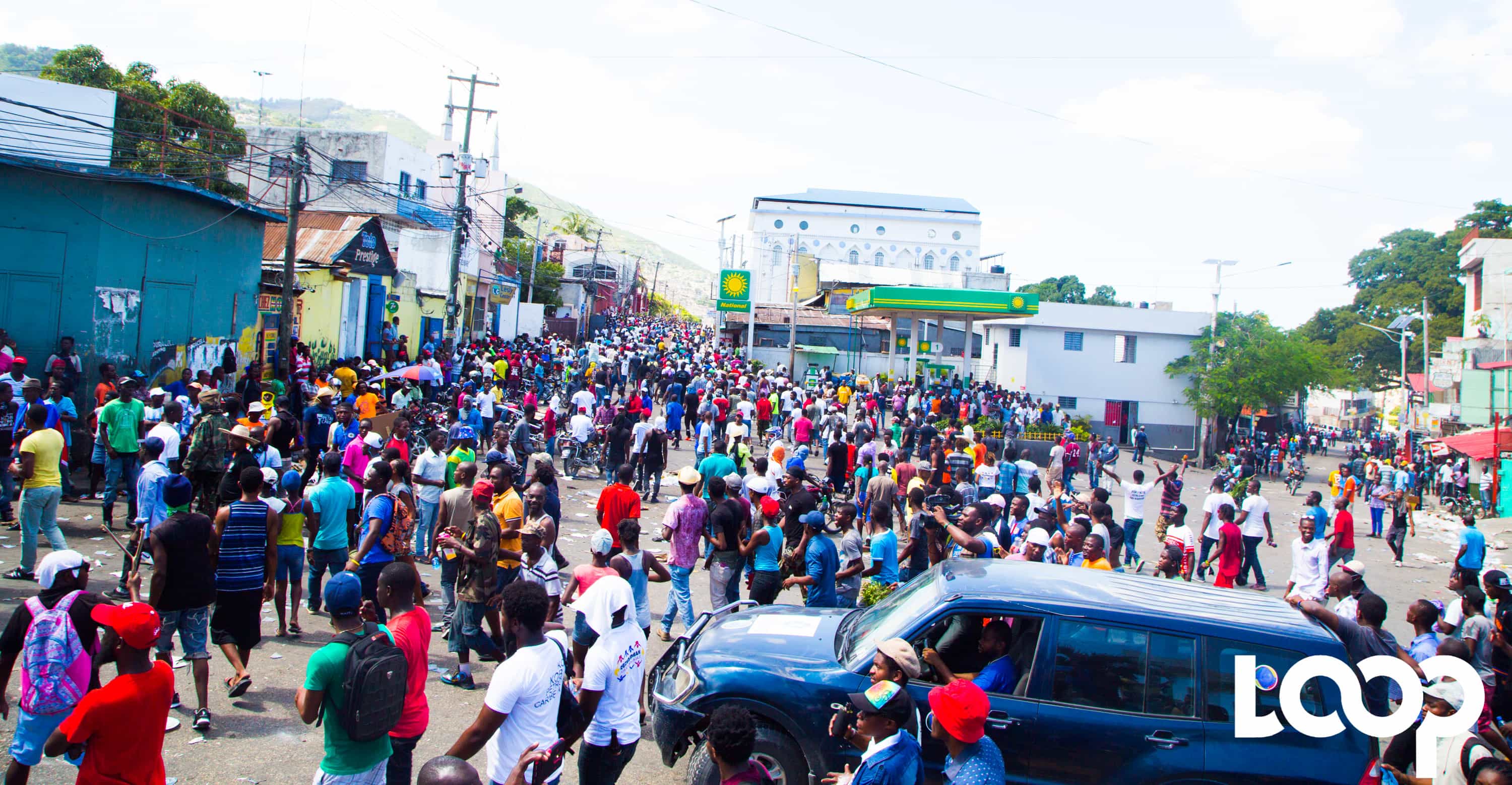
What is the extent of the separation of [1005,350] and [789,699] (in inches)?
1555

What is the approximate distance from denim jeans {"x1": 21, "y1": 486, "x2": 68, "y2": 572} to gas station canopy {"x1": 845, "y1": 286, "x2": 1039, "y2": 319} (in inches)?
1178

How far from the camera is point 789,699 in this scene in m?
4.99

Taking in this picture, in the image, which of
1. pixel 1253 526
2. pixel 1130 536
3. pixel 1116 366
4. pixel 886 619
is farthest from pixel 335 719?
pixel 1116 366

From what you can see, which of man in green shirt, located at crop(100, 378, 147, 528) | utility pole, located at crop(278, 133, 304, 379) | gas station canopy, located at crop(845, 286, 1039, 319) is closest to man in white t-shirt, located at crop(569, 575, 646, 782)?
man in green shirt, located at crop(100, 378, 147, 528)

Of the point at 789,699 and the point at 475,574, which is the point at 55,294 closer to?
the point at 475,574

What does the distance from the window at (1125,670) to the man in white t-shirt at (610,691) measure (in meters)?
2.18

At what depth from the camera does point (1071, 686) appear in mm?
4812

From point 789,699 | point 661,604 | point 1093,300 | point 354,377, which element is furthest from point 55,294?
point 1093,300

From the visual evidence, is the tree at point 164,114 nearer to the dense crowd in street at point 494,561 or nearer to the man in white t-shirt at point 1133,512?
the dense crowd in street at point 494,561

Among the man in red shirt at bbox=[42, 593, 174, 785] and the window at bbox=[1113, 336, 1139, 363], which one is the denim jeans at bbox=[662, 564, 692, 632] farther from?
the window at bbox=[1113, 336, 1139, 363]

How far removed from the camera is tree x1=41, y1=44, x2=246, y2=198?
110 feet

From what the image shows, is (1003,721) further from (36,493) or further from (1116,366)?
(1116,366)

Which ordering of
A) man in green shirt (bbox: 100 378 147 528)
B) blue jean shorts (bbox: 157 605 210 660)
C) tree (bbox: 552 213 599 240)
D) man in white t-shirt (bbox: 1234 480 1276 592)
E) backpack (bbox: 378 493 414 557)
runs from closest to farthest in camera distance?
blue jean shorts (bbox: 157 605 210 660)
backpack (bbox: 378 493 414 557)
man in green shirt (bbox: 100 378 147 528)
man in white t-shirt (bbox: 1234 480 1276 592)
tree (bbox: 552 213 599 240)

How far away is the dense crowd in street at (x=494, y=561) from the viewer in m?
3.85
